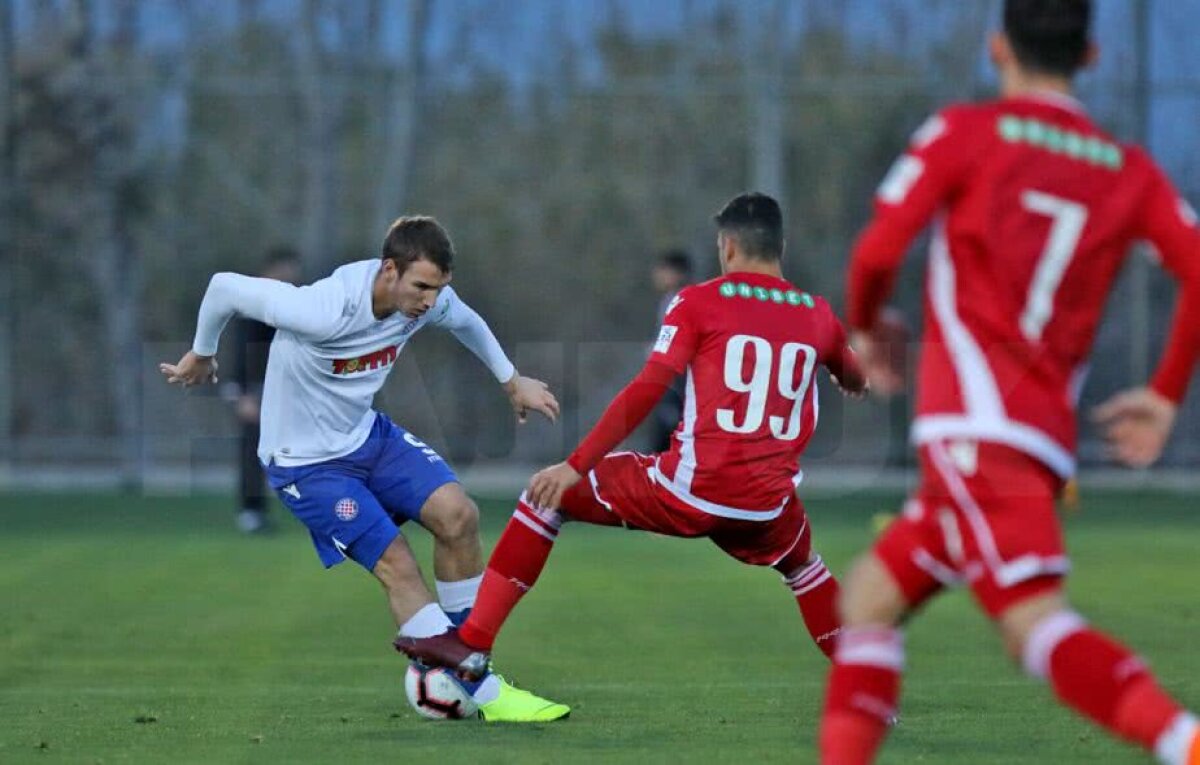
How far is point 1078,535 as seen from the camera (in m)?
16.9

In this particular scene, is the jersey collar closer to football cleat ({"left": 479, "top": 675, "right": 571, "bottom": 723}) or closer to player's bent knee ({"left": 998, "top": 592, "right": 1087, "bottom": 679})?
player's bent knee ({"left": 998, "top": 592, "right": 1087, "bottom": 679})

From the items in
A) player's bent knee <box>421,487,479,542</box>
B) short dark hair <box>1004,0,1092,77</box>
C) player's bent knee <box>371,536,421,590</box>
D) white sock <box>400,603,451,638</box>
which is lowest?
white sock <box>400,603,451,638</box>

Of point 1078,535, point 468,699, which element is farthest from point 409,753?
point 1078,535

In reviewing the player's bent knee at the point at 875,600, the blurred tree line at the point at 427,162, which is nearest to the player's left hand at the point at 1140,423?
the player's bent knee at the point at 875,600

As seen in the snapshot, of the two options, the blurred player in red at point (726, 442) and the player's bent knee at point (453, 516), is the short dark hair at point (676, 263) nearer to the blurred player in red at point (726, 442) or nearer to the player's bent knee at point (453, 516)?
the player's bent knee at point (453, 516)

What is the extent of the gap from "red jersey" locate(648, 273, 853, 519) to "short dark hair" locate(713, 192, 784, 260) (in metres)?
0.09

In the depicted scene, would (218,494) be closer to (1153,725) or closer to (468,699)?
(468,699)

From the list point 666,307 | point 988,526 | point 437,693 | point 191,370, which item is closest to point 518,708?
point 437,693

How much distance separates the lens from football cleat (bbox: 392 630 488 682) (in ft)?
22.8

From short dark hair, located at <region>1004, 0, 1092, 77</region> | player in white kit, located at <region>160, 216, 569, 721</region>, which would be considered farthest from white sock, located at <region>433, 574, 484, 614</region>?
short dark hair, located at <region>1004, 0, 1092, 77</region>

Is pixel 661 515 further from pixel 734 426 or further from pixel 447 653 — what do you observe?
pixel 447 653

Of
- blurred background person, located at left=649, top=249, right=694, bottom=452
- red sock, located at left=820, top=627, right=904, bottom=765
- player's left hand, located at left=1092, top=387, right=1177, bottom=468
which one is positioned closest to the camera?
red sock, located at left=820, top=627, right=904, bottom=765

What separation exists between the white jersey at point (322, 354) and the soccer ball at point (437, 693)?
2.76 feet

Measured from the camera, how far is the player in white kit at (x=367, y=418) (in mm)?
7199
